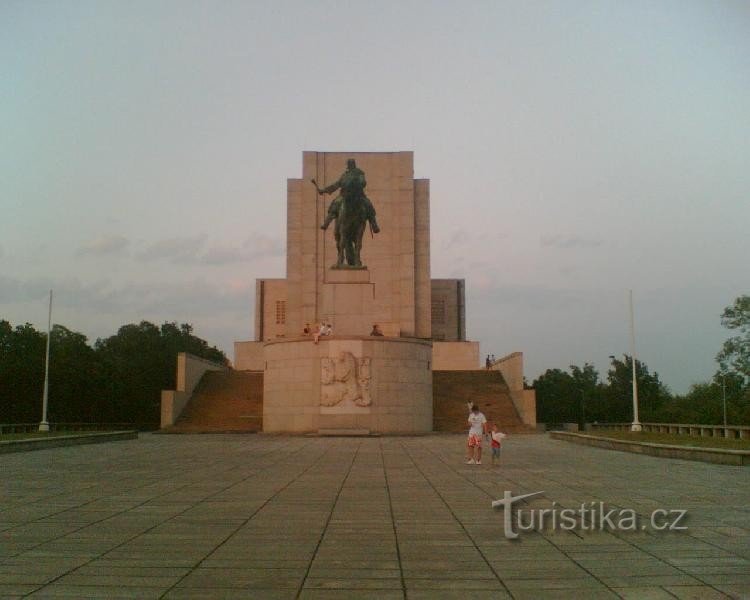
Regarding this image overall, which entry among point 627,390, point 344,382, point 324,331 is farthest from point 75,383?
point 627,390

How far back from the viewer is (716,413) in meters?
58.5

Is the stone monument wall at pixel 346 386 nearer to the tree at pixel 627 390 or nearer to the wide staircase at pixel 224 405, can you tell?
the wide staircase at pixel 224 405

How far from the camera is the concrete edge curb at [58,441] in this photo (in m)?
21.0

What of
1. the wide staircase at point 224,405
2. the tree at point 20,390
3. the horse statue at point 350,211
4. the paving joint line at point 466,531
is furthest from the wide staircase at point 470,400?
the paving joint line at point 466,531

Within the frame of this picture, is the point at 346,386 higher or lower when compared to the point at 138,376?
lower

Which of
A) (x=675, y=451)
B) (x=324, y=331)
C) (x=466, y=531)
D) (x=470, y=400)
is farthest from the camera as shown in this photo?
(x=470, y=400)

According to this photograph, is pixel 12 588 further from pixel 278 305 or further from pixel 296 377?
pixel 278 305

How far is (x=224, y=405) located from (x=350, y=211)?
562 inches

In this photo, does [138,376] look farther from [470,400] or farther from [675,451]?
[675,451]

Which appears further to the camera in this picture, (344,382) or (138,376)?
(138,376)

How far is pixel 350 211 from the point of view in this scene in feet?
111

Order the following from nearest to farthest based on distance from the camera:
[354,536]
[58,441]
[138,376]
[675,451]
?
[354,536] → [675,451] → [58,441] → [138,376]

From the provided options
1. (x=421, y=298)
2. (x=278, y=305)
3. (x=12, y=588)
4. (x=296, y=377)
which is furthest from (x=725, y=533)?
(x=278, y=305)

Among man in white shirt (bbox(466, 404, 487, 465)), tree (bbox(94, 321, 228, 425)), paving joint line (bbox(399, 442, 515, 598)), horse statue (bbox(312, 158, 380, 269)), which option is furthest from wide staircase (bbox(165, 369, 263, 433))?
paving joint line (bbox(399, 442, 515, 598))
